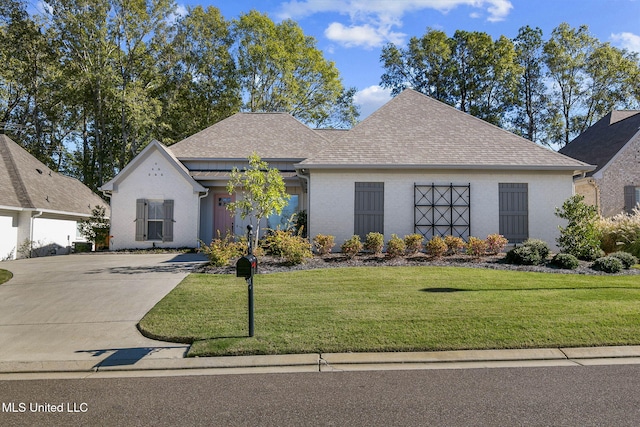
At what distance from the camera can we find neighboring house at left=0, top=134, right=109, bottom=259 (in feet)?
55.2

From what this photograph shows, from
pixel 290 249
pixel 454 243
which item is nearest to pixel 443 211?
pixel 454 243

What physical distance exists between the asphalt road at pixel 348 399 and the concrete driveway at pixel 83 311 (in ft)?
3.13

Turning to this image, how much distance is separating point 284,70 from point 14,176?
20.1m

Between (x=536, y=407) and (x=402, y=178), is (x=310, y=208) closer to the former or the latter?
(x=402, y=178)

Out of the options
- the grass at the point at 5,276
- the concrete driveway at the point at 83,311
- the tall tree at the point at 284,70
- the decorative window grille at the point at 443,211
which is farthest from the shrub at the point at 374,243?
the tall tree at the point at 284,70

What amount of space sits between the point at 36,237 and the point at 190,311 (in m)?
14.0

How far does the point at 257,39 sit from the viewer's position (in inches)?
1297

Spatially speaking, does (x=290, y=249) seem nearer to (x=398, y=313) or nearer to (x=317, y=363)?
(x=398, y=313)

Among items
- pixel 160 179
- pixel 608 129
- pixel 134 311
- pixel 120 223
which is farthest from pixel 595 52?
pixel 134 311

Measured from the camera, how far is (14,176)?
18.5 metres

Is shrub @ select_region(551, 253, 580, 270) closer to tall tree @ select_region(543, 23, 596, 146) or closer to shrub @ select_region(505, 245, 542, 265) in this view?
shrub @ select_region(505, 245, 542, 265)

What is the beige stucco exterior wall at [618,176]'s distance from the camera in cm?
1959

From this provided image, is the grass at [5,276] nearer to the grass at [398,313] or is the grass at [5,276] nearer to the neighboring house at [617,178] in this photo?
the grass at [398,313]

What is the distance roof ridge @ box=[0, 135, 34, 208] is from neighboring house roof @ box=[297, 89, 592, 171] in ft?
37.9
